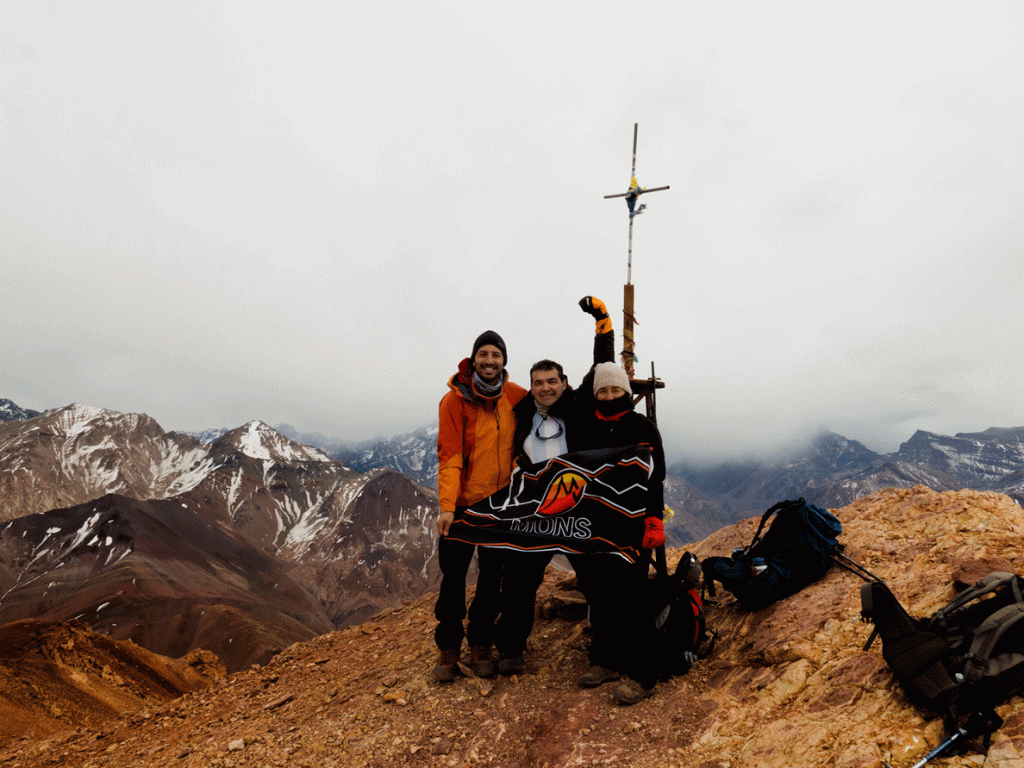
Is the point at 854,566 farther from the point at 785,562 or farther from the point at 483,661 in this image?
the point at 483,661

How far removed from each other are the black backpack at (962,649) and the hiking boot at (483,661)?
388 cm

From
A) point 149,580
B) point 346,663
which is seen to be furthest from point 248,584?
point 346,663

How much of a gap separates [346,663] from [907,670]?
282 inches

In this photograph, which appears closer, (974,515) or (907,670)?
(907,670)

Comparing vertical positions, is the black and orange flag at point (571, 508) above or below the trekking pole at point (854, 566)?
above

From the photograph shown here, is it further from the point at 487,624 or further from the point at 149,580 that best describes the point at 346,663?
the point at 149,580

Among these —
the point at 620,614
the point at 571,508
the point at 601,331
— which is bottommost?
the point at 620,614

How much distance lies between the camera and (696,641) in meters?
5.46

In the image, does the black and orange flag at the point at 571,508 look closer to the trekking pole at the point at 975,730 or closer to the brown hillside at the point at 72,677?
the trekking pole at the point at 975,730

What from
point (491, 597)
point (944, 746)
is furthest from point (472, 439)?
point (944, 746)

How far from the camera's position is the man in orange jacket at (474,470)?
5492 mm

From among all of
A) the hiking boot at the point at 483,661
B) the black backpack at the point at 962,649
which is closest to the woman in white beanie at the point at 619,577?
the hiking boot at the point at 483,661

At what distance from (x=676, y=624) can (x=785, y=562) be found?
6.18ft

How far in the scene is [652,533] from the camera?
5004mm
